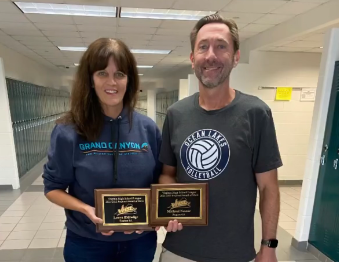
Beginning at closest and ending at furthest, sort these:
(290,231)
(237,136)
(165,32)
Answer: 1. (237,136)
2. (290,231)
3. (165,32)

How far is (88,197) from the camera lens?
1.22 metres

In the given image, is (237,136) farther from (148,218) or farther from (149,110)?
(149,110)

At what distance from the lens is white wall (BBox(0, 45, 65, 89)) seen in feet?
19.8

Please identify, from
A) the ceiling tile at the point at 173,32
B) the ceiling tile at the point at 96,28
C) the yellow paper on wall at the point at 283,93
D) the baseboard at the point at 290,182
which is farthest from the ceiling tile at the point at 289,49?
the ceiling tile at the point at 96,28

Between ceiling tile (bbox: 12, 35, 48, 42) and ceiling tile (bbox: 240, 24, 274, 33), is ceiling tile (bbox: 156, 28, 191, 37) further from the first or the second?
ceiling tile (bbox: 12, 35, 48, 42)

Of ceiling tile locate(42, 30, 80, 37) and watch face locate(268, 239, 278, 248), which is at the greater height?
ceiling tile locate(42, 30, 80, 37)

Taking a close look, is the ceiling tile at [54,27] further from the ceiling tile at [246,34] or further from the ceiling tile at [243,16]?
the ceiling tile at [246,34]

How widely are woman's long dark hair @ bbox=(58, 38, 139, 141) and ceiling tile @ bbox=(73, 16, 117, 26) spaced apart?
3.01 m

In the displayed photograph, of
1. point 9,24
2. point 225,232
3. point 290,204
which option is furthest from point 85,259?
point 9,24

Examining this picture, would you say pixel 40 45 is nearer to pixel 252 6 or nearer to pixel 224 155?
pixel 252 6

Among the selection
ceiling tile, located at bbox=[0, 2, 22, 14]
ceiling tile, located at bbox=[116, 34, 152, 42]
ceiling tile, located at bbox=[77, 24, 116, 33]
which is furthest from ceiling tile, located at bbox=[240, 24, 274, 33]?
ceiling tile, located at bbox=[0, 2, 22, 14]

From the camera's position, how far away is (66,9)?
140 inches

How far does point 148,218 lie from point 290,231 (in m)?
2.80

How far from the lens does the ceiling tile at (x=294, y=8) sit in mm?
3184
